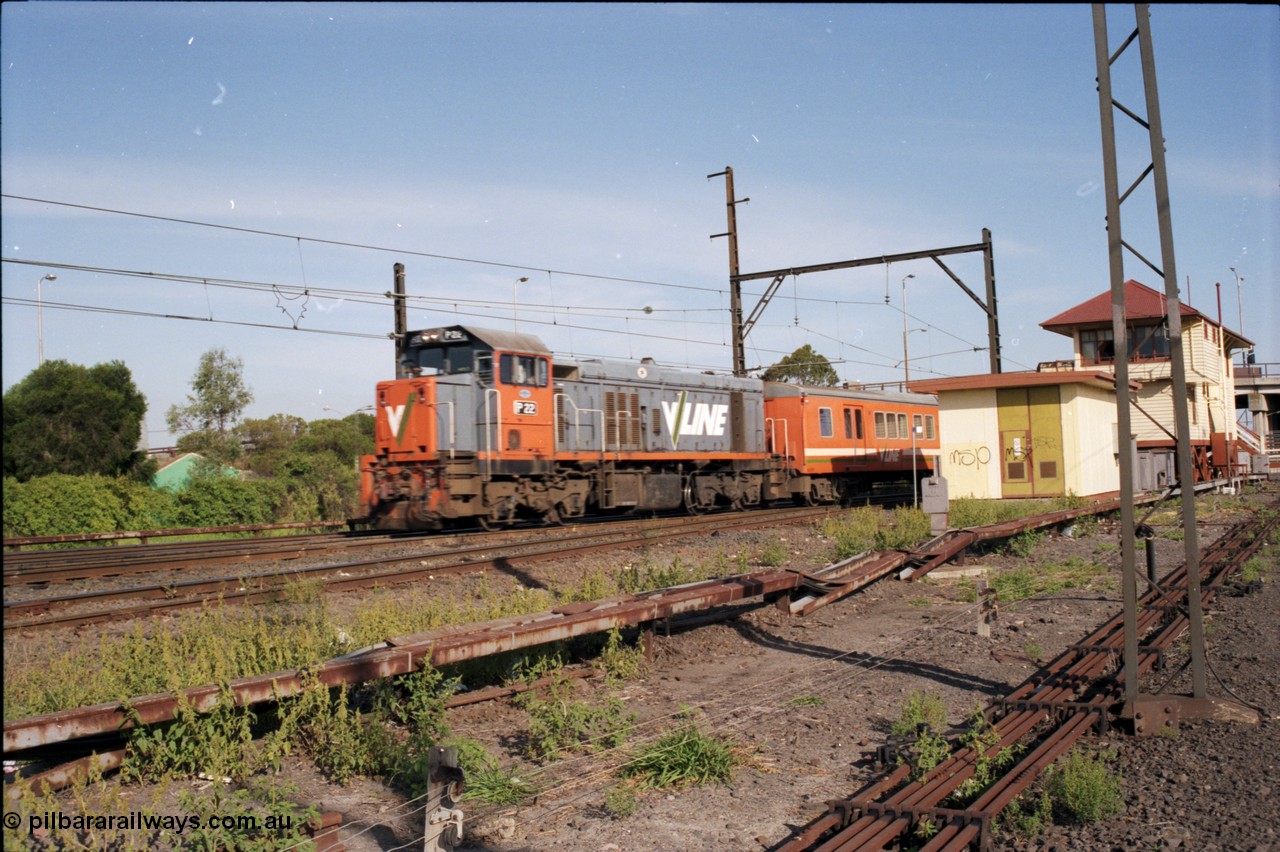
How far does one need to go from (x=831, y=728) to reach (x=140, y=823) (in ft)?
14.3

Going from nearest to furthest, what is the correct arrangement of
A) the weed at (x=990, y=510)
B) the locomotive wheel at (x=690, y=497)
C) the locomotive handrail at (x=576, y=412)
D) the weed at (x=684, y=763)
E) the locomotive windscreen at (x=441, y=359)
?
the weed at (x=684, y=763) < the locomotive windscreen at (x=441, y=359) < the locomotive handrail at (x=576, y=412) < the weed at (x=990, y=510) < the locomotive wheel at (x=690, y=497)

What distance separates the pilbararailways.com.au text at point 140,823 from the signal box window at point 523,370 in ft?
41.8

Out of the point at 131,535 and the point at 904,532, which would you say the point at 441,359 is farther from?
the point at 904,532

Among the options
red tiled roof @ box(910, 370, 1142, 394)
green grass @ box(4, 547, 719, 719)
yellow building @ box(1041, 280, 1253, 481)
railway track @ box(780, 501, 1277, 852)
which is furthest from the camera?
yellow building @ box(1041, 280, 1253, 481)

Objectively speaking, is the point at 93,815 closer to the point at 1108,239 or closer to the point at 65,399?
the point at 1108,239

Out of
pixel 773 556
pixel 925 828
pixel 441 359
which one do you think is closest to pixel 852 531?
pixel 773 556

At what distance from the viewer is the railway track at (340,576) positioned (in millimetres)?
9961

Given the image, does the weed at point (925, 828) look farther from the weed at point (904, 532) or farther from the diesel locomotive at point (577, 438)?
the diesel locomotive at point (577, 438)

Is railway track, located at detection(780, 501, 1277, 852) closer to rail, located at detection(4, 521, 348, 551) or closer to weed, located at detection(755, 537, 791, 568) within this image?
weed, located at detection(755, 537, 791, 568)

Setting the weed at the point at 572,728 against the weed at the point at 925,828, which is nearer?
the weed at the point at 925,828

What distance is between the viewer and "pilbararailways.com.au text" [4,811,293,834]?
179 inches

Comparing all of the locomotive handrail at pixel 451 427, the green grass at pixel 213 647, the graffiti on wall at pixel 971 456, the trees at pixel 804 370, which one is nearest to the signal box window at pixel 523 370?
the locomotive handrail at pixel 451 427

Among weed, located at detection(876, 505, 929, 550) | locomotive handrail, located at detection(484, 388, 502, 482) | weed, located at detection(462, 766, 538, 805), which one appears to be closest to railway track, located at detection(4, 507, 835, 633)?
locomotive handrail, located at detection(484, 388, 502, 482)

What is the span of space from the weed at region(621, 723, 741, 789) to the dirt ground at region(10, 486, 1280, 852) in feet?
0.35
